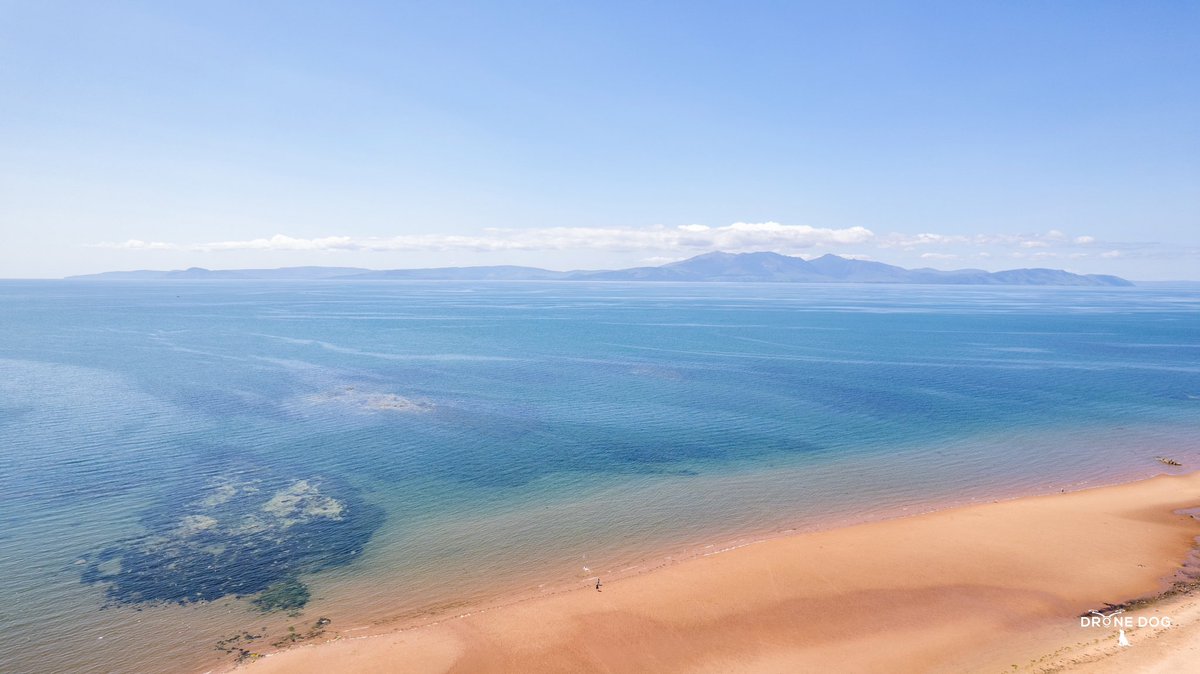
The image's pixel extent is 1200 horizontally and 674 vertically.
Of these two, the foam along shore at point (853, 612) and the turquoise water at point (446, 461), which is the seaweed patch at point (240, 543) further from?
the foam along shore at point (853, 612)

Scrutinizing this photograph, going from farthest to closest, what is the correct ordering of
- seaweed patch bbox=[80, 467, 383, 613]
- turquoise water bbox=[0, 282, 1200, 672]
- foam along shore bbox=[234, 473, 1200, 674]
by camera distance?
turquoise water bbox=[0, 282, 1200, 672] → seaweed patch bbox=[80, 467, 383, 613] → foam along shore bbox=[234, 473, 1200, 674]

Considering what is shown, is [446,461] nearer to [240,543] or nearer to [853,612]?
[240,543]

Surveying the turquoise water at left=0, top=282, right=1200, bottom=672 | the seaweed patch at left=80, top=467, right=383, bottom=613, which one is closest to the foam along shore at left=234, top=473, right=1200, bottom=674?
the turquoise water at left=0, top=282, right=1200, bottom=672

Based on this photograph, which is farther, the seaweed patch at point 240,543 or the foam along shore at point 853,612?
the seaweed patch at point 240,543

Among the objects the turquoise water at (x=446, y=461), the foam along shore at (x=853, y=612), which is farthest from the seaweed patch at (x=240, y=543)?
the foam along shore at (x=853, y=612)

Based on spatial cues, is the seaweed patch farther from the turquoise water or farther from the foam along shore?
the foam along shore

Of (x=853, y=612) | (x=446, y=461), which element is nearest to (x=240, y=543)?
(x=446, y=461)
